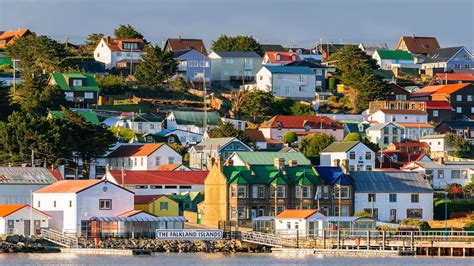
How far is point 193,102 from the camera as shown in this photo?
465 feet

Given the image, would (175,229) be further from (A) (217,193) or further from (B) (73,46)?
(B) (73,46)

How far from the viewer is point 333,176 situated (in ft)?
318

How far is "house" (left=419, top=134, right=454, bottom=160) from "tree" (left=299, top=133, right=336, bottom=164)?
32.3 feet

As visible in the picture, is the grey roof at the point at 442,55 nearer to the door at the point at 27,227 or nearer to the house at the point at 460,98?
the house at the point at 460,98

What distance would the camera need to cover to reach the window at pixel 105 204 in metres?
87.8

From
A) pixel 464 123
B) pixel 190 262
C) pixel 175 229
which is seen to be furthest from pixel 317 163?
pixel 190 262

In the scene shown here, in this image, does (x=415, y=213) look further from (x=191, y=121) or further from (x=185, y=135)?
(x=191, y=121)

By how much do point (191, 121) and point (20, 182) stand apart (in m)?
38.9

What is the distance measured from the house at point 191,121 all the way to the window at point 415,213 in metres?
34.5

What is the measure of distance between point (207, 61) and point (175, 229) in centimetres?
6880

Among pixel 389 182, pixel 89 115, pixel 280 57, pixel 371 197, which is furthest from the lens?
pixel 280 57

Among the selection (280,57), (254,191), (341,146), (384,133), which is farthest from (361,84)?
(254,191)

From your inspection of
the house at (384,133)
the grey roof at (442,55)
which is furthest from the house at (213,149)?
the grey roof at (442,55)

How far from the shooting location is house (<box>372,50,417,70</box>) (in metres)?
170
